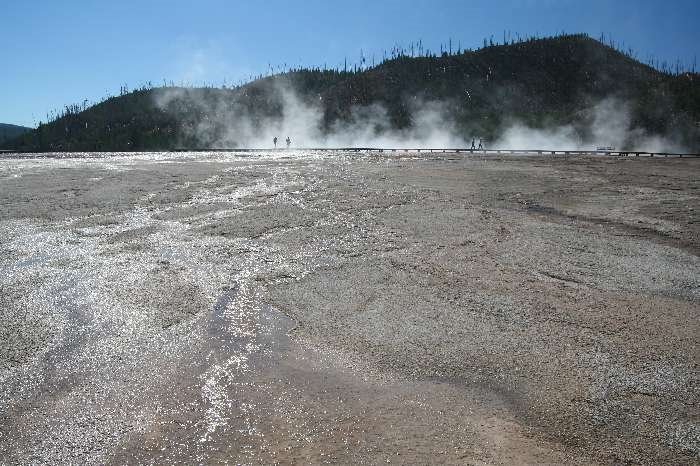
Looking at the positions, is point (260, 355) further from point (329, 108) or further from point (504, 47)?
point (504, 47)

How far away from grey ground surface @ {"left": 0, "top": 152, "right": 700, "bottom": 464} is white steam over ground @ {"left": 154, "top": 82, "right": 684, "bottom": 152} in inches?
1723

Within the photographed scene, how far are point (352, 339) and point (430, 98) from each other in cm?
8388

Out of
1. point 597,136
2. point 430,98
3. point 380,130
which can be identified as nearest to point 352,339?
point 597,136

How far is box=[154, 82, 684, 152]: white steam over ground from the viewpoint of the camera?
5203 cm

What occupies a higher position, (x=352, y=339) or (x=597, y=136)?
(x=597, y=136)

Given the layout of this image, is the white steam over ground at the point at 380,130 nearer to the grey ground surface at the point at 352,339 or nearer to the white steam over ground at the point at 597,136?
the white steam over ground at the point at 597,136

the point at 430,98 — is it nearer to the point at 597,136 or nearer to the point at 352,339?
the point at 597,136

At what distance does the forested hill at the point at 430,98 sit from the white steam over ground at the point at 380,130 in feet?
2.33

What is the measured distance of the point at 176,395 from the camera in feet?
11.3

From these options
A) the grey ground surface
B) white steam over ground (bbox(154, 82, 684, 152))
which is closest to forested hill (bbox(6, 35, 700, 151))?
white steam over ground (bbox(154, 82, 684, 152))

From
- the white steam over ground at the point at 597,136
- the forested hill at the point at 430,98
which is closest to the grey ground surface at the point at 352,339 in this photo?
the white steam over ground at the point at 597,136

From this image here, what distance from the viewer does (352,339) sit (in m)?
4.30

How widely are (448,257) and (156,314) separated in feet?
12.7

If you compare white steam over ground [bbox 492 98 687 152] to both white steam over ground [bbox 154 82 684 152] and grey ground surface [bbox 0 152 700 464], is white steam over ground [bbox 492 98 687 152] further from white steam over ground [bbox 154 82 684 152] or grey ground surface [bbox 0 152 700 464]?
grey ground surface [bbox 0 152 700 464]
